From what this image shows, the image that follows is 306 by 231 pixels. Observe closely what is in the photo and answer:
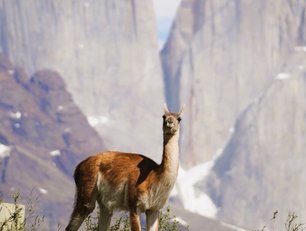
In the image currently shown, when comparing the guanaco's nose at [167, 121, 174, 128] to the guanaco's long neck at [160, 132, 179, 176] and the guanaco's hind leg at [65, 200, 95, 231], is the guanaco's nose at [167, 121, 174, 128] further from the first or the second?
the guanaco's hind leg at [65, 200, 95, 231]

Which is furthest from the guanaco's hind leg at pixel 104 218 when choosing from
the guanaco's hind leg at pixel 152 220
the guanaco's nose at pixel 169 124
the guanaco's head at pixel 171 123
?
the guanaco's nose at pixel 169 124

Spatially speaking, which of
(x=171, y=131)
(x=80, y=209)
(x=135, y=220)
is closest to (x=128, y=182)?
(x=135, y=220)

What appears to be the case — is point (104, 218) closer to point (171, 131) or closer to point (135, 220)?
point (135, 220)

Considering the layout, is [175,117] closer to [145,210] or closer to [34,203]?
[145,210]

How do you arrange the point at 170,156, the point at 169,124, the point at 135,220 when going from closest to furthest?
the point at 135,220 → the point at 169,124 → the point at 170,156

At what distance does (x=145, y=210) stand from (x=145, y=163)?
1439mm

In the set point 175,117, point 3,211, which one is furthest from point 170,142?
point 3,211

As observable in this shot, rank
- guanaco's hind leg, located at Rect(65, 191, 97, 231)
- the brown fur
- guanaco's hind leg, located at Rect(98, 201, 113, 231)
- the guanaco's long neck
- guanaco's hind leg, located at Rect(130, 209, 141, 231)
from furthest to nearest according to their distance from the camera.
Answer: guanaco's hind leg, located at Rect(98, 201, 113, 231) < guanaco's hind leg, located at Rect(65, 191, 97, 231) < the guanaco's long neck < the brown fur < guanaco's hind leg, located at Rect(130, 209, 141, 231)

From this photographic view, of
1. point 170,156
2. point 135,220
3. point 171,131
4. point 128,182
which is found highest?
point 171,131

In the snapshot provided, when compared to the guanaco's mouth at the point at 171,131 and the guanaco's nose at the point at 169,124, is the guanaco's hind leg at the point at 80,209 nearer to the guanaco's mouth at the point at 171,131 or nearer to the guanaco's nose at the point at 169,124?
the guanaco's mouth at the point at 171,131

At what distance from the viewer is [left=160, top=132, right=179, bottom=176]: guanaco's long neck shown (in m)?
26.6

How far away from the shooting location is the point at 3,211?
31078 millimetres

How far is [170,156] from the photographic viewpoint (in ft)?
87.8

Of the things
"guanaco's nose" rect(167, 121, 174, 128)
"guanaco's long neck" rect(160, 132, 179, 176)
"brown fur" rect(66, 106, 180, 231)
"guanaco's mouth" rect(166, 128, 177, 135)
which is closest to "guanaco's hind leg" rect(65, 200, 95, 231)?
"brown fur" rect(66, 106, 180, 231)
